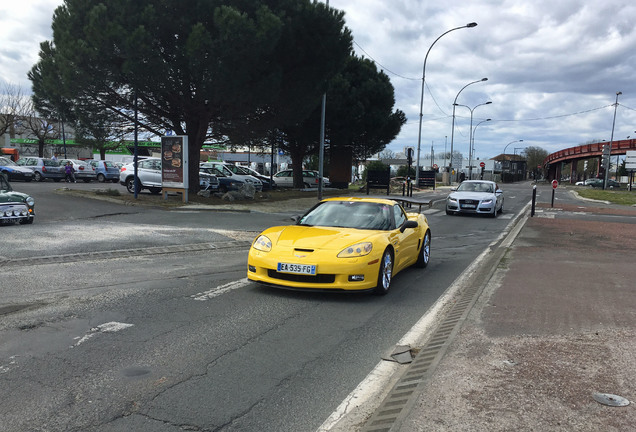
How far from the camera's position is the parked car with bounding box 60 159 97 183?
3278 centimetres

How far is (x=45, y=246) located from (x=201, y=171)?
53.2 ft

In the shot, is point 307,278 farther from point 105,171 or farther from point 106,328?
point 105,171

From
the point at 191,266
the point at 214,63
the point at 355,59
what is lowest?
the point at 191,266

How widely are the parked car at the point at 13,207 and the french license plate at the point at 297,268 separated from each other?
29.1ft

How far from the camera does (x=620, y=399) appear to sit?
322cm

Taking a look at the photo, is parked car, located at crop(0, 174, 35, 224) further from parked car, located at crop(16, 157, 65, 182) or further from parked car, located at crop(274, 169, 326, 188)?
parked car, located at crop(274, 169, 326, 188)

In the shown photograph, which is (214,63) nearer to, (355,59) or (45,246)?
(45,246)

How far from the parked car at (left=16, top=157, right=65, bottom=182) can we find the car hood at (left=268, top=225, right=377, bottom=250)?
98.4 ft

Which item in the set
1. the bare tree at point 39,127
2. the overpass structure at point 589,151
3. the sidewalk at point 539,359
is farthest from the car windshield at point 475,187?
the overpass structure at point 589,151

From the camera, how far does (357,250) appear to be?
609 cm

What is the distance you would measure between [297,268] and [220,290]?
4.14 ft

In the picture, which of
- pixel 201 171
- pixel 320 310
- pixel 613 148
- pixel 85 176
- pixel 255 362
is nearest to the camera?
pixel 255 362

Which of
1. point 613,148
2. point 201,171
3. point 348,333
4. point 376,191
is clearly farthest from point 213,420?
point 613,148

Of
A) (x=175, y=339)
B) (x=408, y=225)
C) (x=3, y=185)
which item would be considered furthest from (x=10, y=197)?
(x=408, y=225)
